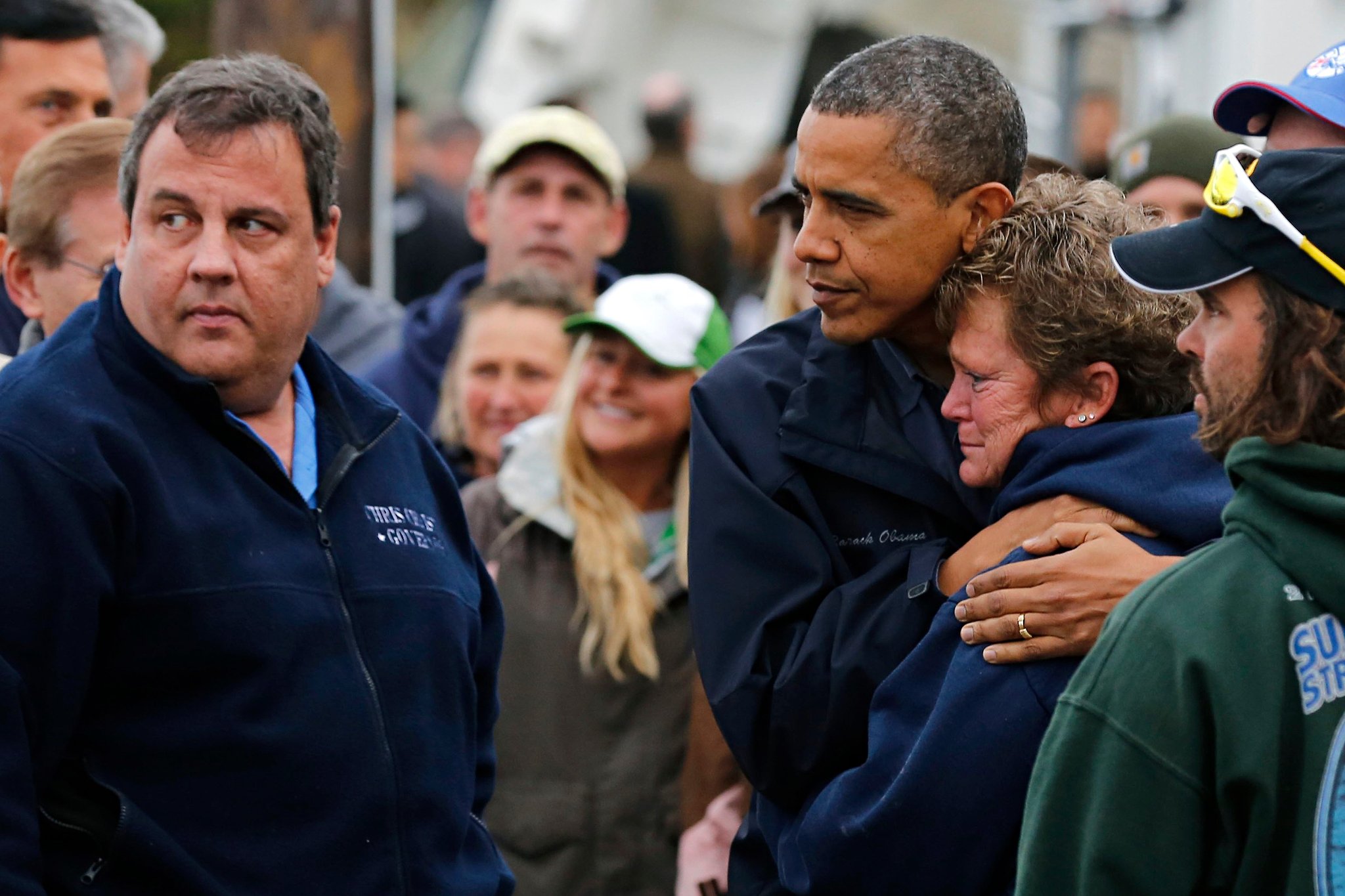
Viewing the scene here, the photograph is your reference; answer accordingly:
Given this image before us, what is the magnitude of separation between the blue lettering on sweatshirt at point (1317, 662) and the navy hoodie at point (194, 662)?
145cm

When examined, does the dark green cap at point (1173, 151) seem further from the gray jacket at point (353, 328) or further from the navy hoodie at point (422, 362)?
the gray jacket at point (353, 328)

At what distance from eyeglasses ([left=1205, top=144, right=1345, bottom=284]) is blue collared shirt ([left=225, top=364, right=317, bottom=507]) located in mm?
1550

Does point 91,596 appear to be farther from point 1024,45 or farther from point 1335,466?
point 1024,45

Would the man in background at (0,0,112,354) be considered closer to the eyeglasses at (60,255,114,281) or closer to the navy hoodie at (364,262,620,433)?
the eyeglasses at (60,255,114,281)

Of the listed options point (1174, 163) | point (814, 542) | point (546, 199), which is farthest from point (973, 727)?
point (546, 199)

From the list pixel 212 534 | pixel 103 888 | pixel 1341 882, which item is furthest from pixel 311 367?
pixel 1341 882

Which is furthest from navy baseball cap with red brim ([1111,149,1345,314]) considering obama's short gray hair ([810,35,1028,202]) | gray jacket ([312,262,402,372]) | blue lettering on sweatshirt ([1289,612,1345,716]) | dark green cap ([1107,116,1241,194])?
gray jacket ([312,262,402,372])

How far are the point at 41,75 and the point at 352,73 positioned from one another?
10.9ft

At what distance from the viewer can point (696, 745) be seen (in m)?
4.10

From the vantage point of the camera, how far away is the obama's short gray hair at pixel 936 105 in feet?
8.79

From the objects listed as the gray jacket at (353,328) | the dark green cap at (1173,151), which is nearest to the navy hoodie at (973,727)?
the dark green cap at (1173,151)

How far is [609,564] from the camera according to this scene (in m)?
4.32

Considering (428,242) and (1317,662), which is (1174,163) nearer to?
(1317,662)

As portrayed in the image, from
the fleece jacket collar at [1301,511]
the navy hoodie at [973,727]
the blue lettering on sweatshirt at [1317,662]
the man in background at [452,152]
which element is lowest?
the man in background at [452,152]
